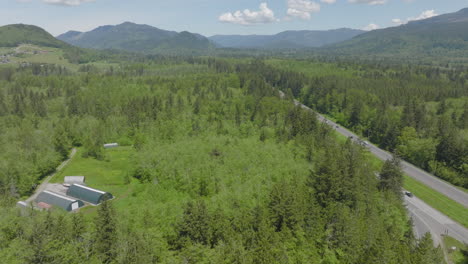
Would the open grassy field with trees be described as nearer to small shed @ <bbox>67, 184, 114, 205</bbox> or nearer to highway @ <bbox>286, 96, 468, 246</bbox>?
highway @ <bbox>286, 96, 468, 246</bbox>

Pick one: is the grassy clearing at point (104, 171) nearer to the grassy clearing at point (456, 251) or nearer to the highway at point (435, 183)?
the grassy clearing at point (456, 251)

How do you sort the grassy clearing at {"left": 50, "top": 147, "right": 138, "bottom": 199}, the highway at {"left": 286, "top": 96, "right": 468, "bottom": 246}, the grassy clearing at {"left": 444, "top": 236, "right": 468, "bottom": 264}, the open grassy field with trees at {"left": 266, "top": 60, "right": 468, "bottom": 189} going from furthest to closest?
the open grassy field with trees at {"left": 266, "top": 60, "right": 468, "bottom": 189} < the grassy clearing at {"left": 50, "top": 147, "right": 138, "bottom": 199} < the highway at {"left": 286, "top": 96, "right": 468, "bottom": 246} < the grassy clearing at {"left": 444, "top": 236, "right": 468, "bottom": 264}

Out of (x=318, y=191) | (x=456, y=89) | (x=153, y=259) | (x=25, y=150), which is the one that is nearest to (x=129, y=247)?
(x=153, y=259)

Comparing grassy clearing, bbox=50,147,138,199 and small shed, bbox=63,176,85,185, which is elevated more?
small shed, bbox=63,176,85,185

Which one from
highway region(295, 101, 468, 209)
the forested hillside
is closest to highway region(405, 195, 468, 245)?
the forested hillside

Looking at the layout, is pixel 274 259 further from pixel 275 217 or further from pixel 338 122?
pixel 338 122

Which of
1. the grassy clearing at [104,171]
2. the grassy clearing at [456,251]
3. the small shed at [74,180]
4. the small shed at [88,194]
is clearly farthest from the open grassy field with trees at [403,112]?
the small shed at [74,180]

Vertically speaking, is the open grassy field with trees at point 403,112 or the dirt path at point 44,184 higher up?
the open grassy field with trees at point 403,112
